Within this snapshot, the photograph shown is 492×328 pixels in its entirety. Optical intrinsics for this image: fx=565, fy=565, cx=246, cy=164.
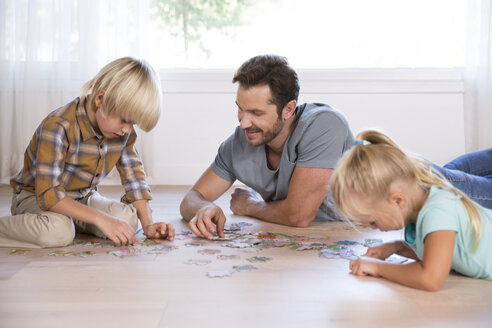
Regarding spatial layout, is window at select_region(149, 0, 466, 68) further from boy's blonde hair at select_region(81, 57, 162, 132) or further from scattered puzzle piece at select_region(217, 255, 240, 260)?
scattered puzzle piece at select_region(217, 255, 240, 260)

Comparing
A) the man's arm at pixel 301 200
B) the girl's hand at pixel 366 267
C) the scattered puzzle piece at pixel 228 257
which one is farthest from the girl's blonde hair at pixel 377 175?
the man's arm at pixel 301 200

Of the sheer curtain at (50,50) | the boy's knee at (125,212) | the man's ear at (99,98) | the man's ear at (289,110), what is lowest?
the boy's knee at (125,212)

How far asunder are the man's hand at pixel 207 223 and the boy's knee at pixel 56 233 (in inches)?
22.2

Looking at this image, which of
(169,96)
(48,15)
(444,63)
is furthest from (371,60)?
(48,15)

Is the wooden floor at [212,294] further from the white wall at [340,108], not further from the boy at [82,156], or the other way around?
the white wall at [340,108]

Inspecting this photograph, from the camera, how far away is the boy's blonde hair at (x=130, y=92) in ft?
8.07

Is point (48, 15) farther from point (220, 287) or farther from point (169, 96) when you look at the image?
point (220, 287)

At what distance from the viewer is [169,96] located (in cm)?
504

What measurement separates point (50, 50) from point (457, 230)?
405cm

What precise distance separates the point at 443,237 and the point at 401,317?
12.1 inches

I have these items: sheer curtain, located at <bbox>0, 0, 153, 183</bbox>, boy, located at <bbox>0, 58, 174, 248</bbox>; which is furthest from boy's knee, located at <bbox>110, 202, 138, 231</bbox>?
sheer curtain, located at <bbox>0, 0, 153, 183</bbox>

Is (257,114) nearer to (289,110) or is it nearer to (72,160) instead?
Result: (289,110)

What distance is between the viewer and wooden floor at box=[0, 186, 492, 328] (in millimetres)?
1719

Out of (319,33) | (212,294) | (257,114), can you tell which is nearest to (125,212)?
(257,114)
